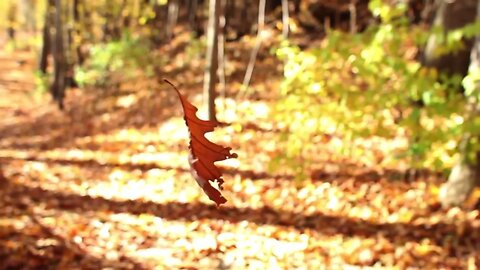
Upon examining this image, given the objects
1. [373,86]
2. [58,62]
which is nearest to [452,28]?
[373,86]

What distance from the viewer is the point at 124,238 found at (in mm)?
6492

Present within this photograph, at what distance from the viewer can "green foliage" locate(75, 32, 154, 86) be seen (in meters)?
17.0

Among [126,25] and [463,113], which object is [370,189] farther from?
[126,25]

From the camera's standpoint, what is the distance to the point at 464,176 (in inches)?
242

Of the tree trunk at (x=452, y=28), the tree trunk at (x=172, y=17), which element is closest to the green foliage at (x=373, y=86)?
the tree trunk at (x=452, y=28)

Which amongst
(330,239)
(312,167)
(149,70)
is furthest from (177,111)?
(330,239)

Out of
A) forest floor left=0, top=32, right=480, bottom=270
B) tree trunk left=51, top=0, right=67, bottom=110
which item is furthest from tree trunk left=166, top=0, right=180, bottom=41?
forest floor left=0, top=32, right=480, bottom=270

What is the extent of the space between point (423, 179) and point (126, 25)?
649 inches

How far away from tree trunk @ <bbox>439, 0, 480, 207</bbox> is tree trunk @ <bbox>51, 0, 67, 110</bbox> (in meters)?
12.6

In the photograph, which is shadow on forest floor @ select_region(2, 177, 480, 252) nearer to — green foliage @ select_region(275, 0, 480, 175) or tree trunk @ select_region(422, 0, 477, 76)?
green foliage @ select_region(275, 0, 480, 175)

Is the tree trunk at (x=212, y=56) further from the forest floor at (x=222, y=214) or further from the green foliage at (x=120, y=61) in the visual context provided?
the green foliage at (x=120, y=61)

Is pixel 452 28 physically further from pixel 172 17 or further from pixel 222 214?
pixel 172 17

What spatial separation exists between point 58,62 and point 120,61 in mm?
2269

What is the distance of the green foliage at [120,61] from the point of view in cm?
1702
